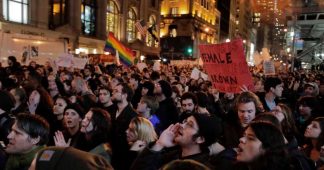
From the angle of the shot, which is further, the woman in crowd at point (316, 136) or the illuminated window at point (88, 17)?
the illuminated window at point (88, 17)

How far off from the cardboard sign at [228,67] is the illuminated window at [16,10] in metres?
26.4

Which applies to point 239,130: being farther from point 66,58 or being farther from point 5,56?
point 5,56

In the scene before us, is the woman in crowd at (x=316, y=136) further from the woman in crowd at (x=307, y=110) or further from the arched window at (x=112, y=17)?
the arched window at (x=112, y=17)

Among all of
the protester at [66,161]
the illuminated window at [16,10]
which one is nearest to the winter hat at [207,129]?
the protester at [66,161]

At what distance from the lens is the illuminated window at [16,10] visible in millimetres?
31703

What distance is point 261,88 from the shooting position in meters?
9.97

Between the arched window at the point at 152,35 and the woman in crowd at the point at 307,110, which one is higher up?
the arched window at the point at 152,35

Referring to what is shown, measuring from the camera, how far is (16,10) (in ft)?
107

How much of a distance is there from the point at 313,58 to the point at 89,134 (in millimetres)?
43573

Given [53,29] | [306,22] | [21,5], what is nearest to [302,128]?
[21,5]

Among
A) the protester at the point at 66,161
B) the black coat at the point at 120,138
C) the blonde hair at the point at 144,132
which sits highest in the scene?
the protester at the point at 66,161

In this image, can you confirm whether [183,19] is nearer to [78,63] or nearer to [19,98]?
[78,63]

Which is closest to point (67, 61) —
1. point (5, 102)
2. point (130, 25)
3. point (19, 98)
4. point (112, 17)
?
point (19, 98)

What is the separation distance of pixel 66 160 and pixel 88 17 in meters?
43.0
